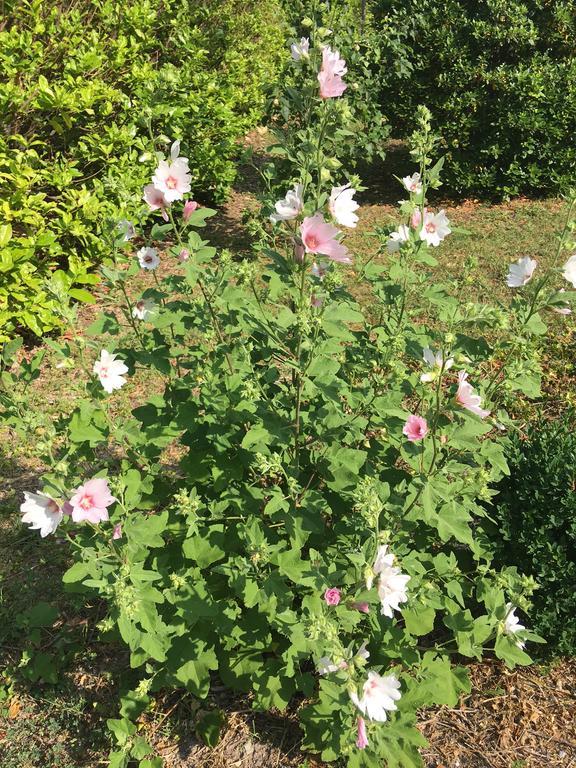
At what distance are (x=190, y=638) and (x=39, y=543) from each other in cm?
160

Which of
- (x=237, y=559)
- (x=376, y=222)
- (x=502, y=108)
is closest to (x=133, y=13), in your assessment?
(x=376, y=222)

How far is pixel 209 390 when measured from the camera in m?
2.27

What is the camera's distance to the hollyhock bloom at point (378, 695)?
162 cm

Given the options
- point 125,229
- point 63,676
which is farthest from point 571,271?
point 63,676

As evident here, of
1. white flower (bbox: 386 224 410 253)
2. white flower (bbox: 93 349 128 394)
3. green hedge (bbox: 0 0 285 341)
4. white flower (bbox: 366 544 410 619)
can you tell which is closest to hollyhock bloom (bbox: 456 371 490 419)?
white flower (bbox: 366 544 410 619)

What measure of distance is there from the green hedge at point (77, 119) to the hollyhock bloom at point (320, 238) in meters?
2.31

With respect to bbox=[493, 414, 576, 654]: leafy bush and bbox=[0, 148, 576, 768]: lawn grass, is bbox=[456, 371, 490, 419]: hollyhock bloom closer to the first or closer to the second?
bbox=[0, 148, 576, 768]: lawn grass

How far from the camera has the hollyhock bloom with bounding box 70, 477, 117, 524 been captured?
1.78m

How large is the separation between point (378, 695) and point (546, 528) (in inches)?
50.0

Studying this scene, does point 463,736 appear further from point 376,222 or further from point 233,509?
point 376,222

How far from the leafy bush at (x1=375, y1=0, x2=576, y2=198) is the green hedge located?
7.63 feet

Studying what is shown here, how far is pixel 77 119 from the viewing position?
4.86 m

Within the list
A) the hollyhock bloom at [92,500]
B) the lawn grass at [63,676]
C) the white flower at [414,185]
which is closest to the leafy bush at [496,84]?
the lawn grass at [63,676]

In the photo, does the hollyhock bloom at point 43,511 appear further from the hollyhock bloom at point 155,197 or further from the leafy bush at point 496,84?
the leafy bush at point 496,84
